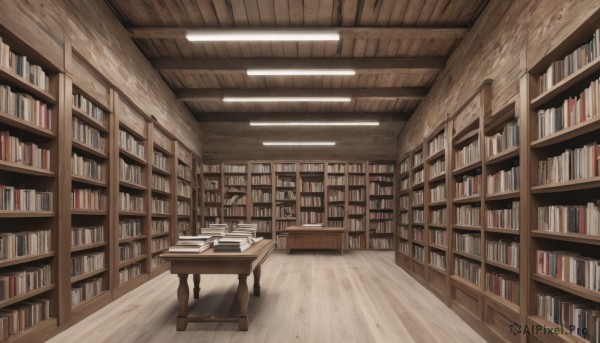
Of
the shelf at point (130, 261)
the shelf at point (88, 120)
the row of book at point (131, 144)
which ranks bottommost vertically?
the shelf at point (130, 261)

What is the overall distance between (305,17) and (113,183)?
3214 millimetres

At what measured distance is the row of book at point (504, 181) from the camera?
3.35 m

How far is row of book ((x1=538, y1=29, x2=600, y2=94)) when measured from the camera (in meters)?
2.35

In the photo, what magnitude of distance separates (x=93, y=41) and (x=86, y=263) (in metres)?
2.49

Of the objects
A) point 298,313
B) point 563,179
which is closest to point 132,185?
point 298,313

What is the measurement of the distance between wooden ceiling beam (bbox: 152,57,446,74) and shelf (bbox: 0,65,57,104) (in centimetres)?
315

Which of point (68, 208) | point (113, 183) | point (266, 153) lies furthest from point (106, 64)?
point (266, 153)

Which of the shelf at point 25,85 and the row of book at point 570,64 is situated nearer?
the row of book at point 570,64

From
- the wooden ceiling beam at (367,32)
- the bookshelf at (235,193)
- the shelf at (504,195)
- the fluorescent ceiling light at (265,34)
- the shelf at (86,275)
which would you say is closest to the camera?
the shelf at (504,195)

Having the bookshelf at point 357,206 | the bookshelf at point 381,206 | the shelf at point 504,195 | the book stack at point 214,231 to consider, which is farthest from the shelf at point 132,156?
the bookshelf at point 381,206

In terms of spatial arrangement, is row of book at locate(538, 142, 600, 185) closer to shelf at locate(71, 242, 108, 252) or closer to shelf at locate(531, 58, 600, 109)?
shelf at locate(531, 58, 600, 109)

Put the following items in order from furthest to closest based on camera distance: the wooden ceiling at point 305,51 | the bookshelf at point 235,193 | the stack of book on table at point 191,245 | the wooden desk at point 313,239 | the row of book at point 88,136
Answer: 1. the bookshelf at point 235,193
2. the wooden desk at point 313,239
3. the wooden ceiling at point 305,51
4. the row of book at point 88,136
5. the stack of book on table at point 191,245

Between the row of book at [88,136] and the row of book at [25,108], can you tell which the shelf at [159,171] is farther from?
the row of book at [25,108]

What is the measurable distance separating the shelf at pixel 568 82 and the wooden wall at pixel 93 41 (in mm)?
3926
